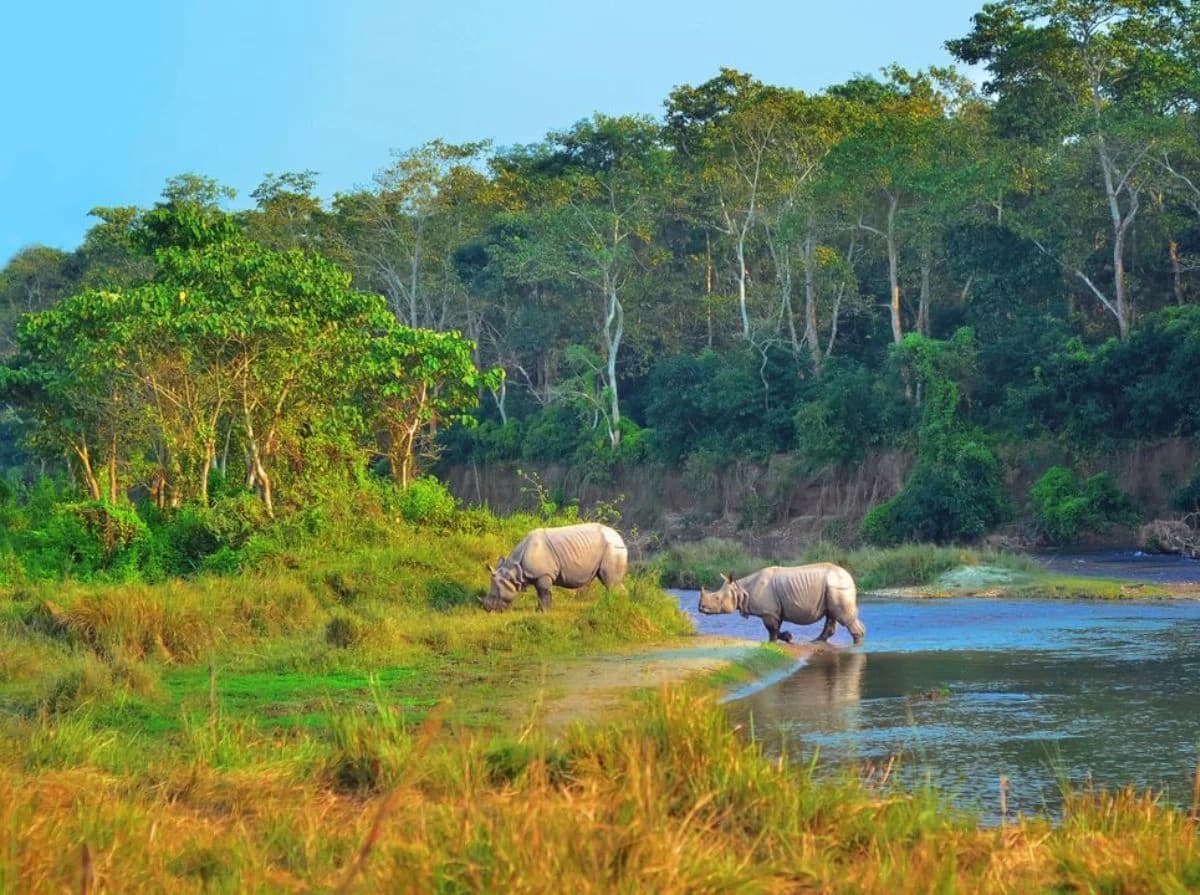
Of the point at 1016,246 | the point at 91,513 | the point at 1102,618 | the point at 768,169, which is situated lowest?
the point at 1102,618

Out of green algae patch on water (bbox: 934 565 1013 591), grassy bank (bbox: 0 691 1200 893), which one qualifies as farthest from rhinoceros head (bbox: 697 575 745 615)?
grassy bank (bbox: 0 691 1200 893)

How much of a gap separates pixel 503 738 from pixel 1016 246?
35.1m

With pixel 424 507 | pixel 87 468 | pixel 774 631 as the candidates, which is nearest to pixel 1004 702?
pixel 774 631

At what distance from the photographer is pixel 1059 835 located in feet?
22.8

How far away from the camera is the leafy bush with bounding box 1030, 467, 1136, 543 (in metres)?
35.8

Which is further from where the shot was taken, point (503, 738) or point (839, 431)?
point (839, 431)

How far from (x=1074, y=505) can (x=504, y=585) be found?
21.0 m

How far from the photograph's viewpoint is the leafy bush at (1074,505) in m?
35.8

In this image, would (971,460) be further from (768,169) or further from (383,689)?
(383,689)

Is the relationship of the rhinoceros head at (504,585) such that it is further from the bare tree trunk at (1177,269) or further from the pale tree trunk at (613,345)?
the pale tree trunk at (613,345)

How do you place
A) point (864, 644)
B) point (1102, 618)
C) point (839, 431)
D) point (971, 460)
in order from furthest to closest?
point (839, 431) → point (971, 460) → point (1102, 618) → point (864, 644)

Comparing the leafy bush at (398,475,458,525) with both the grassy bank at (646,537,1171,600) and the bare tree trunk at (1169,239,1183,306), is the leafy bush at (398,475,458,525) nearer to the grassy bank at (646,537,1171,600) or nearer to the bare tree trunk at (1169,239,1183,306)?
the grassy bank at (646,537,1171,600)

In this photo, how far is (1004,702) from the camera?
13273 mm

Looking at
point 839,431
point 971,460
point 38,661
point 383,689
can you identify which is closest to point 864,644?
point 383,689
